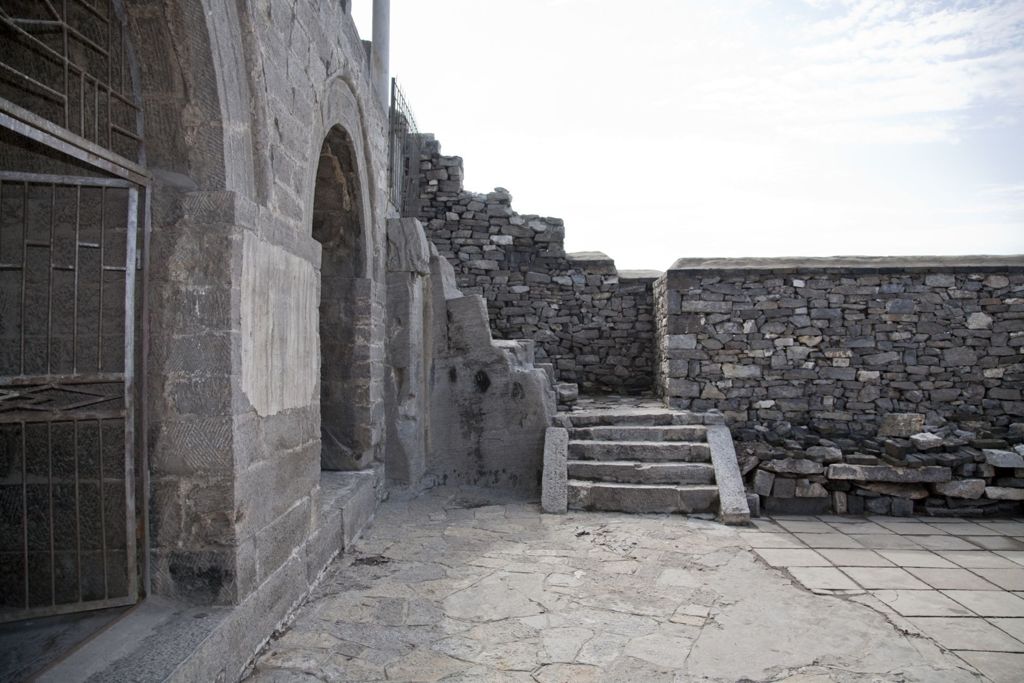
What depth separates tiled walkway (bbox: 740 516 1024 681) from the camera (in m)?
3.54

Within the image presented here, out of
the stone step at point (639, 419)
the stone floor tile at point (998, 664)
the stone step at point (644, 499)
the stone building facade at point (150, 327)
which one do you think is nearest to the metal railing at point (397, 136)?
the stone step at point (639, 419)

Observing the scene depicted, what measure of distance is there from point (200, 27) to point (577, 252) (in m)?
8.25

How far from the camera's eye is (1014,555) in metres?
5.15

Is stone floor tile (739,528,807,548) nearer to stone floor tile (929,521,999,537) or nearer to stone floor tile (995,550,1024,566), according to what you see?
stone floor tile (995,550,1024,566)

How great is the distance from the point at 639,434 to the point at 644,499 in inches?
43.0

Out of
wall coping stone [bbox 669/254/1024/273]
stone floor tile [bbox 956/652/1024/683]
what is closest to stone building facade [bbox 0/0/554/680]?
stone floor tile [bbox 956/652/1024/683]

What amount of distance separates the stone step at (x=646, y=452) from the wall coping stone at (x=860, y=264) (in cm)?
224

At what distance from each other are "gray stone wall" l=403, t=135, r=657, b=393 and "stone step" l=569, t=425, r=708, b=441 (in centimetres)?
288

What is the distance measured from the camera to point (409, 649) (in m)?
3.25

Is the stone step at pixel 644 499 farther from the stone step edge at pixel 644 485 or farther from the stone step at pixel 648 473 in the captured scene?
the stone step at pixel 648 473

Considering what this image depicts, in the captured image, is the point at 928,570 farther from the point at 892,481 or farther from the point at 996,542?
the point at 892,481

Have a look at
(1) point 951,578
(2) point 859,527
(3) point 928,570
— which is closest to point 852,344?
(2) point 859,527

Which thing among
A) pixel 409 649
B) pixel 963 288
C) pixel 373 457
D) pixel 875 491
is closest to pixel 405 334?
pixel 373 457

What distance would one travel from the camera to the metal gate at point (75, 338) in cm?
264
